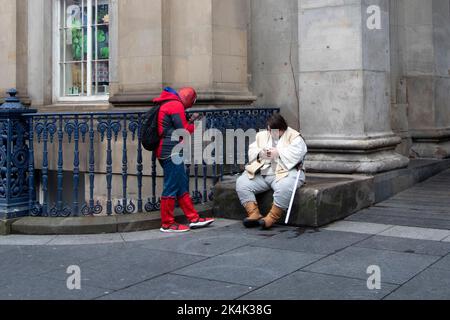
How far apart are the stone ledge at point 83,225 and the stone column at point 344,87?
2.96 metres

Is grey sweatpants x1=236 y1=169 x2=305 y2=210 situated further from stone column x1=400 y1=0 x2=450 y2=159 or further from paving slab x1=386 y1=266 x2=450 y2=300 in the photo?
stone column x1=400 y1=0 x2=450 y2=159

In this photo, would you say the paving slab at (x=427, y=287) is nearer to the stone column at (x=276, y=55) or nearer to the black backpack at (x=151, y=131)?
the black backpack at (x=151, y=131)

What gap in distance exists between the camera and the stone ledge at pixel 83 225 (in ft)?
26.3

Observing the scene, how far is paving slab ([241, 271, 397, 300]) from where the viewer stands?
5250 millimetres

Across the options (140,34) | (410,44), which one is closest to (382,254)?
(140,34)

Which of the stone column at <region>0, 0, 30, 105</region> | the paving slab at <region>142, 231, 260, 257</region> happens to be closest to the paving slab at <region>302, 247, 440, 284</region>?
the paving slab at <region>142, 231, 260, 257</region>

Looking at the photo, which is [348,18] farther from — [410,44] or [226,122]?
[410,44]

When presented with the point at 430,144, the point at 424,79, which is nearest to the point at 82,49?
the point at 424,79

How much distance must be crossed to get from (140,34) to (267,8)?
7.18 ft

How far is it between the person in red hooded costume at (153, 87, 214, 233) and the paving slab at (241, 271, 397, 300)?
2.60m

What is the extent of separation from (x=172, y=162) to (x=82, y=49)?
5.22 metres

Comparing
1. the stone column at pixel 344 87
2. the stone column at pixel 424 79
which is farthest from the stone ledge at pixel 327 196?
the stone column at pixel 424 79

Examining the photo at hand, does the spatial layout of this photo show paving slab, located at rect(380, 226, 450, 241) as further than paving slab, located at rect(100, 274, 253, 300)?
Yes

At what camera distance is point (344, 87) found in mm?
9719
